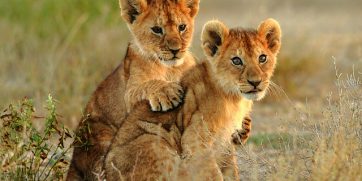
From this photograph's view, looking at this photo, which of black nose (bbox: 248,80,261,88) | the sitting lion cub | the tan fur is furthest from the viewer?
the tan fur

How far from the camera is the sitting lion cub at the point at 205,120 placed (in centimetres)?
689

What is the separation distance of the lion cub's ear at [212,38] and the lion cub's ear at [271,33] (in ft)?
1.03

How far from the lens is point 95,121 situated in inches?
322

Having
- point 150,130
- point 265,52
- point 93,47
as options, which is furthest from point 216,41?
point 93,47

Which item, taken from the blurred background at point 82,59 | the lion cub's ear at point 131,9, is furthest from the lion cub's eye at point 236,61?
the blurred background at point 82,59

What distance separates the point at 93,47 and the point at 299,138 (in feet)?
23.1

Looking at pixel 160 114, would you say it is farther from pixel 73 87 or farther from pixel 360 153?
pixel 73 87

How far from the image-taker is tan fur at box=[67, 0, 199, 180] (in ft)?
26.0

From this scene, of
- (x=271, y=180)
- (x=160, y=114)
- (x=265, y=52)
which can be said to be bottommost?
(x=271, y=180)

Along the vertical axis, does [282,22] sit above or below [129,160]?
above

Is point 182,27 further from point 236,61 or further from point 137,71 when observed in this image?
point 236,61

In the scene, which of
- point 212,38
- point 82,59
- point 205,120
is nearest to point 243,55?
point 212,38

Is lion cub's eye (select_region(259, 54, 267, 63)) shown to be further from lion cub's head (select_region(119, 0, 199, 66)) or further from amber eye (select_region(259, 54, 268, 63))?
lion cub's head (select_region(119, 0, 199, 66))

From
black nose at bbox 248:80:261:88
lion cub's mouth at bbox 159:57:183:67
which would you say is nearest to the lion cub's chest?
black nose at bbox 248:80:261:88
